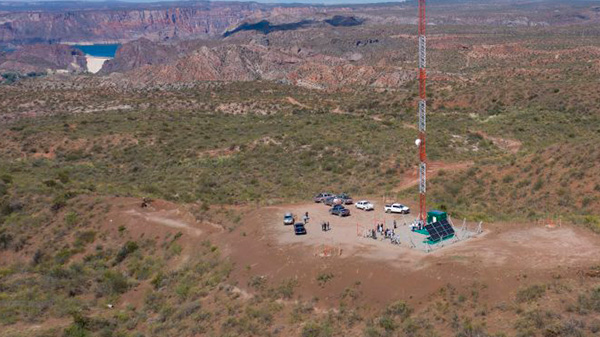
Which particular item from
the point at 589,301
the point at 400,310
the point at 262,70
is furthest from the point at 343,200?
the point at 262,70

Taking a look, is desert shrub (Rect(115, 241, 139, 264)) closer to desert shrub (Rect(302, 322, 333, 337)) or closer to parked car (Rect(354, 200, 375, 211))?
parked car (Rect(354, 200, 375, 211))

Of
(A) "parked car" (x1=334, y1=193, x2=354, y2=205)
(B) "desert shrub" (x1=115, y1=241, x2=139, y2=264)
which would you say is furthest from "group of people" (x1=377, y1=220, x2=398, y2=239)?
(B) "desert shrub" (x1=115, y1=241, x2=139, y2=264)

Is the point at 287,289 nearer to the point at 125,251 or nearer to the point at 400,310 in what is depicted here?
the point at 400,310

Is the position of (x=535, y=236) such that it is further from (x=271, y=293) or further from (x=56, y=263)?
(x=56, y=263)

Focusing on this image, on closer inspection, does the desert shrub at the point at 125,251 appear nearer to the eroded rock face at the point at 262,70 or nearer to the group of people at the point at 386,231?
the group of people at the point at 386,231

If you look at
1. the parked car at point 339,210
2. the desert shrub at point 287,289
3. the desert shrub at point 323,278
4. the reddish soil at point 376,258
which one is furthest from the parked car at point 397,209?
the desert shrub at point 287,289

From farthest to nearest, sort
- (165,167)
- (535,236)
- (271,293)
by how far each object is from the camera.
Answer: (165,167)
(535,236)
(271,293)

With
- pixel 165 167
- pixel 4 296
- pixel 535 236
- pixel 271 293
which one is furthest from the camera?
pixel 165 167

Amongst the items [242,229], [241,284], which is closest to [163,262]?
[242,229]

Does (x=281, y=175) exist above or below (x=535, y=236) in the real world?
below
